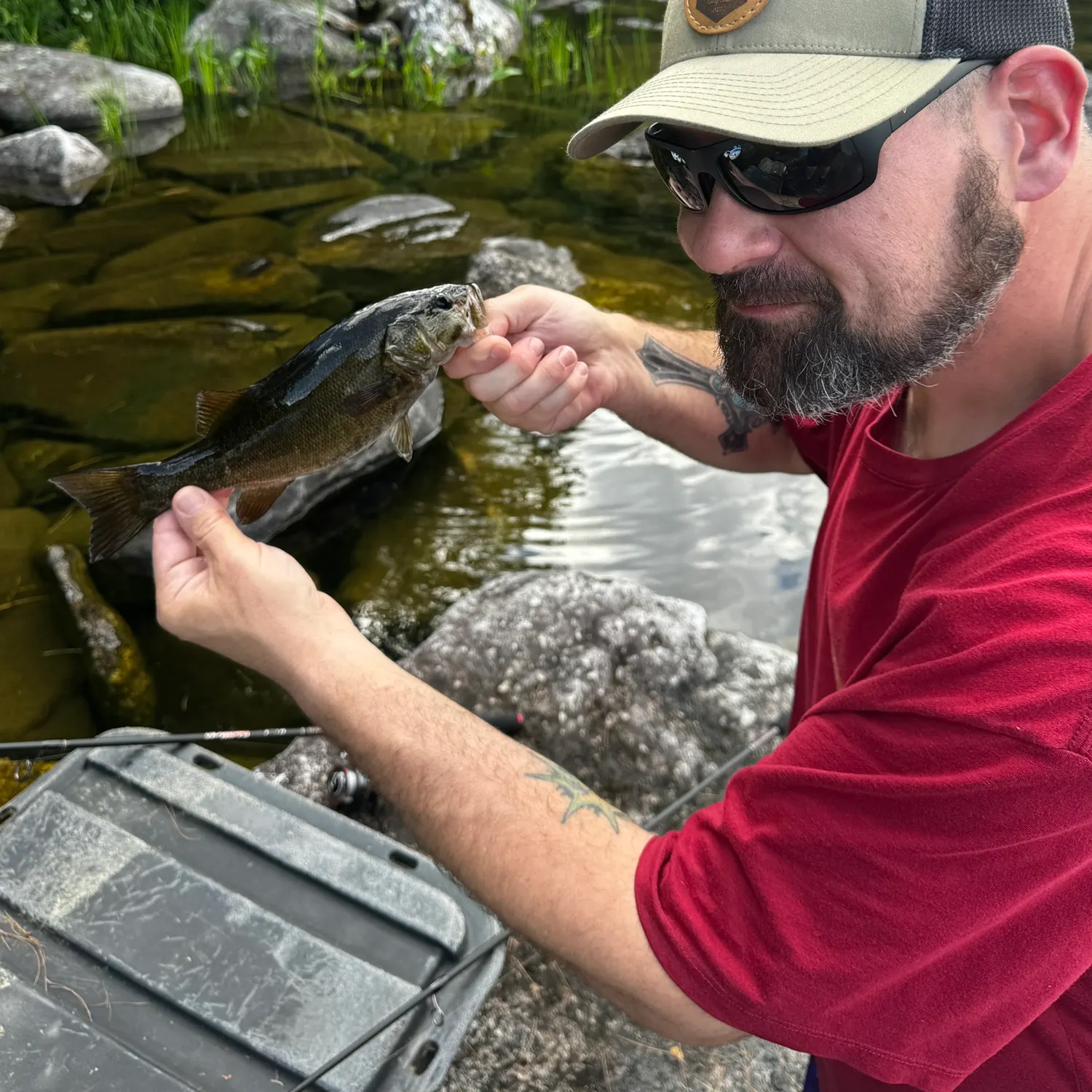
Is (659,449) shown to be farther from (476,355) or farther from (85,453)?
(476,355)

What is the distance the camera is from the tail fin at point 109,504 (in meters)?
2.43

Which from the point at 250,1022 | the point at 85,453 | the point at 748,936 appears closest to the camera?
the point at 748,936

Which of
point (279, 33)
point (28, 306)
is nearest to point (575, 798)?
point (28, 306)

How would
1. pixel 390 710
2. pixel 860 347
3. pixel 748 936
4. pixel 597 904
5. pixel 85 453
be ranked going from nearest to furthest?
pixel 748 936, pixel 597 904, pixel 860 347, pixel 390 710, pixel 85 453

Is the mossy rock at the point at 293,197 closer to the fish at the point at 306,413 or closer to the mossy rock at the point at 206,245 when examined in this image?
the mossy rock at the point at 206,245

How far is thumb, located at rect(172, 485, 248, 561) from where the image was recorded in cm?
221

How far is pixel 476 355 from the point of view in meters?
2.41

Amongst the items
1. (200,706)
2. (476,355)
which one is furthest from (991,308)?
(200,706)

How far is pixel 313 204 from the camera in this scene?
28.5 feet

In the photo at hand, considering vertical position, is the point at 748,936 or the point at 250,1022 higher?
the point at 748,936

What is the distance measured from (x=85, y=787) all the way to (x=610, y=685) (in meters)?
1.81

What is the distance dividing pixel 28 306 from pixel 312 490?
3.21 meters

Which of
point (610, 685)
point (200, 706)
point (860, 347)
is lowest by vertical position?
point (200, 706)

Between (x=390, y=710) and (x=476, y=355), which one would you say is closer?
(x=390, y=710)
